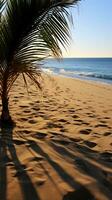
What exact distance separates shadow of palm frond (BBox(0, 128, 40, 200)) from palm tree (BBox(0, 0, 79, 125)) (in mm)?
1149

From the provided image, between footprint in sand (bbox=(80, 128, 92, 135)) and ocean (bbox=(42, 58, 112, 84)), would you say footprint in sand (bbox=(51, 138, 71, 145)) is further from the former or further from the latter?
ocean (bbox=(42, 58, 112, 84))

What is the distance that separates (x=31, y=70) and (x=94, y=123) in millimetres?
1649

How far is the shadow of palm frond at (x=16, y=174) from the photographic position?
105 inches

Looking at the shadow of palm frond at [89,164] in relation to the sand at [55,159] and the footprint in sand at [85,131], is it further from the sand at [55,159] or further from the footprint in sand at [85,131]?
the footprint in sand at [85,131]

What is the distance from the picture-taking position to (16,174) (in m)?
3.04

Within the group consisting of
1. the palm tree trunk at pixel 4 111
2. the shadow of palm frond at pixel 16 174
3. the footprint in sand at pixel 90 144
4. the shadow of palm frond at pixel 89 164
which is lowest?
the footprint in sand at pixel 90 144

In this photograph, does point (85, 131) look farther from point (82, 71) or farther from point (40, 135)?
point (82, 71)

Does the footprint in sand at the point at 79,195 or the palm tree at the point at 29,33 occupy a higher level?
the palm tree at the point at 29,33

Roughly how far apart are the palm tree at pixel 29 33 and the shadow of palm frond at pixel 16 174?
1.15m

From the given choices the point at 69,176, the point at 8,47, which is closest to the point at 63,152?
the point at 69,176

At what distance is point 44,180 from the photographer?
2.95 m

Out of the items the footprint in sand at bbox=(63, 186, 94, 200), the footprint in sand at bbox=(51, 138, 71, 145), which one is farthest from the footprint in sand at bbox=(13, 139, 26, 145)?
the footprint in sand at bbox=(63, 186, 94, 200)

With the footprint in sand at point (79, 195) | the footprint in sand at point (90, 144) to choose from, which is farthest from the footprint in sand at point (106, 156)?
the footprint in sand at point (79, 195)

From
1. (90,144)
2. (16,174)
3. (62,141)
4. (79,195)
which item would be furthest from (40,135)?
(79,195)
